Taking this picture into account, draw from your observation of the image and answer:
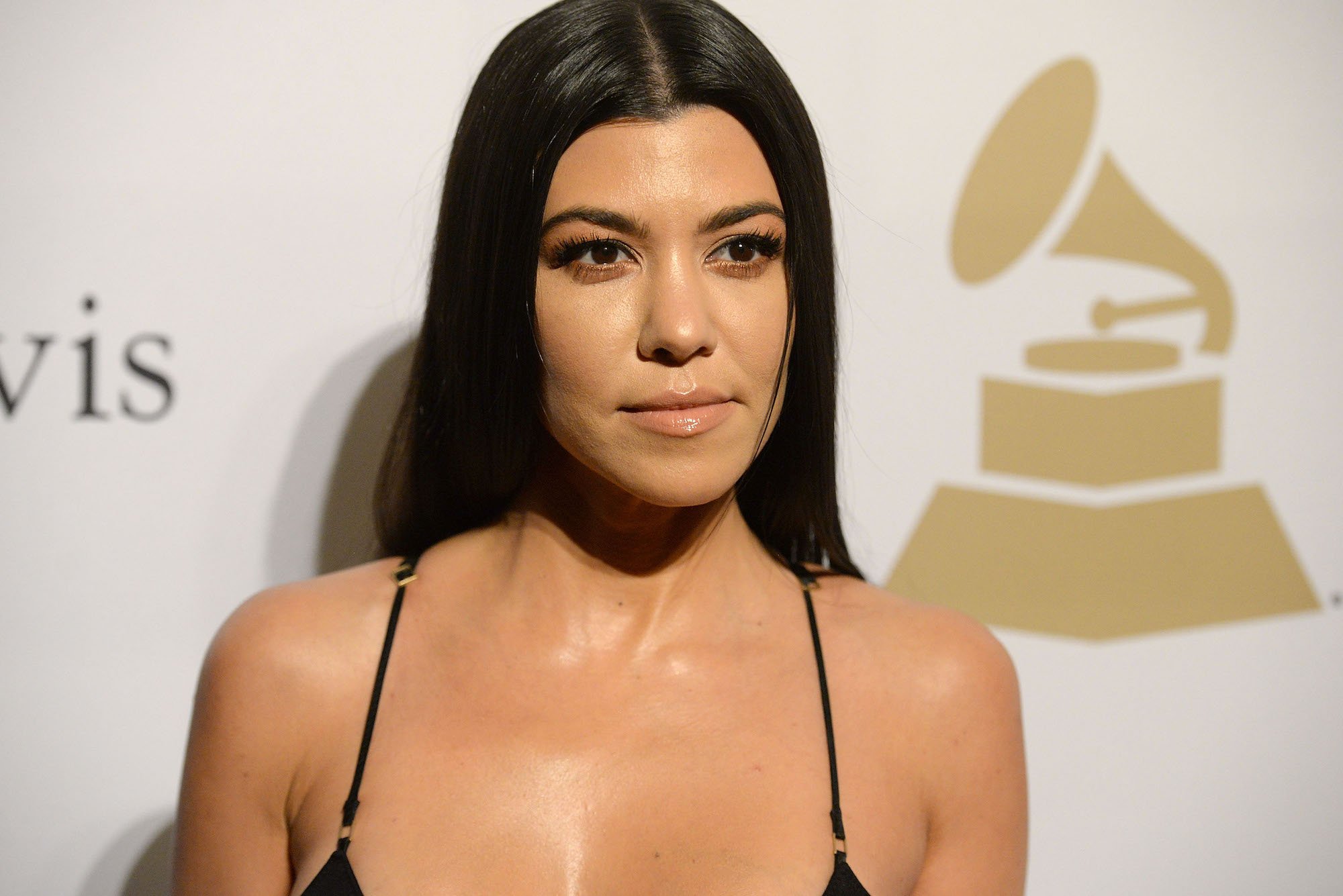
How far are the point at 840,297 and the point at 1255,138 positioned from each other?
1.94 feet

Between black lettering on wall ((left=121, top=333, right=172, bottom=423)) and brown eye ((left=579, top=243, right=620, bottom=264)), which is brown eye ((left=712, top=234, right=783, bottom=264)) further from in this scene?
black lettering on wall ((left=121, top=333, right=172, bottom=423))

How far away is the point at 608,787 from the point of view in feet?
3.67

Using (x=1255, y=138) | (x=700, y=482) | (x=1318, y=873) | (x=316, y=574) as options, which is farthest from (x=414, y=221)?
(x=1318, y=873)

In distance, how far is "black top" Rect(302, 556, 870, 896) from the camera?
42.1 inches

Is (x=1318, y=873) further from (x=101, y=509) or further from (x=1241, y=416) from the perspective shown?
(x=101, y=509)

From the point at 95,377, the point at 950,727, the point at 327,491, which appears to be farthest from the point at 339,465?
the point at 950,727

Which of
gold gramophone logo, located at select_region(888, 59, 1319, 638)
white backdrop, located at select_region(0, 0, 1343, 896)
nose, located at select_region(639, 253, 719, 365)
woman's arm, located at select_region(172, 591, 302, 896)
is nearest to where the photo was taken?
nose, located at select_region(639, 253, 719, 365)

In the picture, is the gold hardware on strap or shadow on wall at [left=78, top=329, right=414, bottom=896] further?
shadow on wall at [left=78, top=329, right=414, bottom=896]

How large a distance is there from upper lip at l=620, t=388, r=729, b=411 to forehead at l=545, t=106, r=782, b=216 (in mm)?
156

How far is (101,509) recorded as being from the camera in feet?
4.88

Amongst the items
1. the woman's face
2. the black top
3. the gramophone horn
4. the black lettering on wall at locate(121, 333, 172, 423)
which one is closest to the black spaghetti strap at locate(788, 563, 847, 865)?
the black top

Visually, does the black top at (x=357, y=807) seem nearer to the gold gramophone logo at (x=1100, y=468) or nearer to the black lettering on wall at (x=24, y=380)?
the gold gramophone logo at (x=1100, y=468)

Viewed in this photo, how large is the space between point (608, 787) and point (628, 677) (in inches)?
4.5

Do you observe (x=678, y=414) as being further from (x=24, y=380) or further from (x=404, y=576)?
(x=24, y=380)
